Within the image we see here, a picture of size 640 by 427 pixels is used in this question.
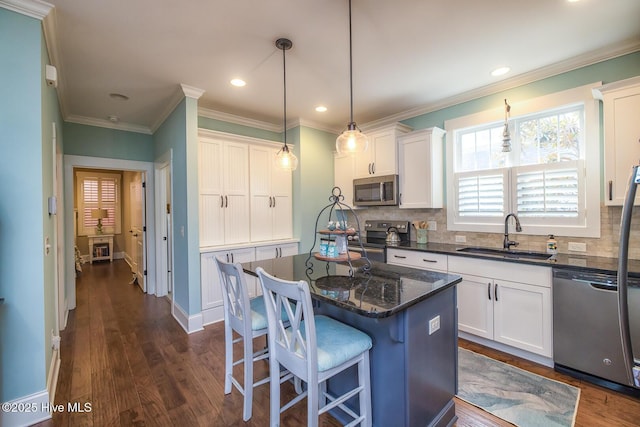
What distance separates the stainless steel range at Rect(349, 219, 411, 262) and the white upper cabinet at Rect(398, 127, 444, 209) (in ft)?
1.24

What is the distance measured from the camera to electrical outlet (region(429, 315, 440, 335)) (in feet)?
5.45

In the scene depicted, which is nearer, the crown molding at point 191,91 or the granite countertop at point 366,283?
the granite countertop at point 366,283

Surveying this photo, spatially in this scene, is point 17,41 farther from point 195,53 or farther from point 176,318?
point 176,318

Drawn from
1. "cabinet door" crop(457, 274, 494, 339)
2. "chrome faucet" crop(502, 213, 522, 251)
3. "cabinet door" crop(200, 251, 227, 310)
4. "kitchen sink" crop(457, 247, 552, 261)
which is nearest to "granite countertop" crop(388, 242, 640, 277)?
"kitchen sink" crop(457, 247, 552, 261)

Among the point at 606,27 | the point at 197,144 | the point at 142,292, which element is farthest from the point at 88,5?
the point at 142,292

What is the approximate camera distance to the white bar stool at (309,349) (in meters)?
1.36

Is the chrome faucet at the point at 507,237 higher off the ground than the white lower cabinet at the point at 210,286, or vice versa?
the chrome faucet at the point at 507,237

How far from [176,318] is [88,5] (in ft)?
10.5

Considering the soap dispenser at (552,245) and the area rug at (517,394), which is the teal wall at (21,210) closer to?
the area rug at (517,394)

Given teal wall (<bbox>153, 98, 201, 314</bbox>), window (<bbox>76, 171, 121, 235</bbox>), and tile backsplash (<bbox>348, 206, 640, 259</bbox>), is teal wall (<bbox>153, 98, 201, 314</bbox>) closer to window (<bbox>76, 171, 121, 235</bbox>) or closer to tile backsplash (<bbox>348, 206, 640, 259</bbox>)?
tile backsplash (<bbox>348, 206, 640, 259</bbox>)

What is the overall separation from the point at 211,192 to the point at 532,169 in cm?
360

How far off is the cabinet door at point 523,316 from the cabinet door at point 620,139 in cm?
97

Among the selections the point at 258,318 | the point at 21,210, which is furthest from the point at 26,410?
the point at 258,318

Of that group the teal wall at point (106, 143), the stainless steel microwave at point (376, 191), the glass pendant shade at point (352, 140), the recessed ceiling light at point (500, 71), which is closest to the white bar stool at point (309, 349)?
the glass pendant shade at point (352, 140)
